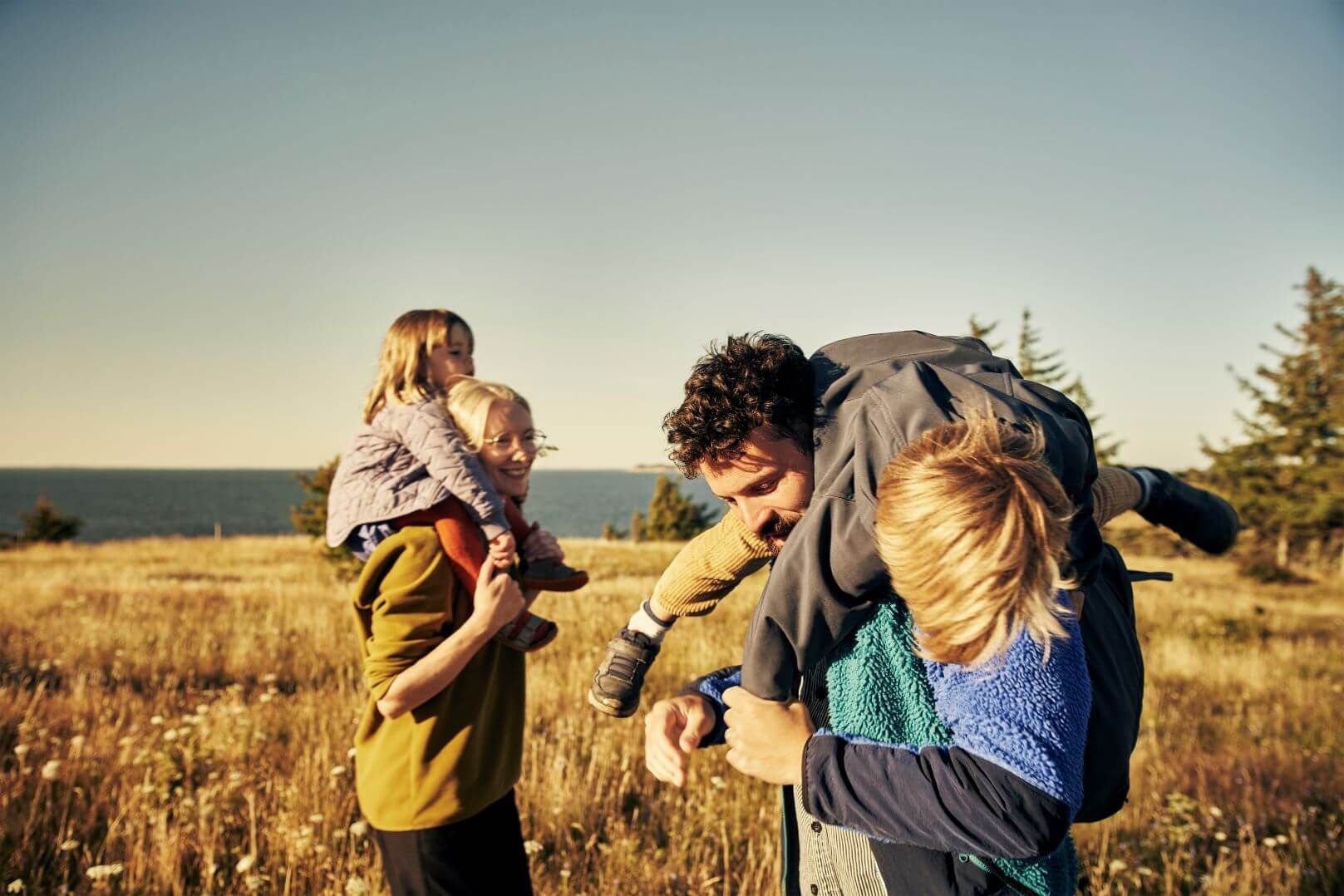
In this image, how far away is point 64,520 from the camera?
114 feet

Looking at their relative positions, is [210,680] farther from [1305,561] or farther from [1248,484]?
[1305,561]

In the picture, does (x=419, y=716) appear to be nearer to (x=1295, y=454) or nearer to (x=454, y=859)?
(x=454, y=859)

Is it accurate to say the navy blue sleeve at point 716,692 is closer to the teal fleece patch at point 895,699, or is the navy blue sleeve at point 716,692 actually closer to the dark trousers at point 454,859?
the teal fleece patch at point 895,699

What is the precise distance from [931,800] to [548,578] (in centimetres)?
Answer: 175

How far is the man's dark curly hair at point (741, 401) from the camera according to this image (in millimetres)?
1837

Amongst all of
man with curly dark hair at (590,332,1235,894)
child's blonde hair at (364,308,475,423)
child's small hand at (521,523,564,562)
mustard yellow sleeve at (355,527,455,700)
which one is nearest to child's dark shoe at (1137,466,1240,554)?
man with curly dark hair at (590,332,1235,894)

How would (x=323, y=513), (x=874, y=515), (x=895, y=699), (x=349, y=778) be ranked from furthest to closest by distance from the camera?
(x=323, y=513), (x=349, y=778), (x=895, y=699), (x=874, y=515)

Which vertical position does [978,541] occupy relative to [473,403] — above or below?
below

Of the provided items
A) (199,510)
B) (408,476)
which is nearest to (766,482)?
(408,476)

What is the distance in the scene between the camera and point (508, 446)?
8.96 feet

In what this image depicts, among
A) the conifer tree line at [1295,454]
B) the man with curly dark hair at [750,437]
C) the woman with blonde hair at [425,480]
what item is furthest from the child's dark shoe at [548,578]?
the conifer tree line at [1295,454]

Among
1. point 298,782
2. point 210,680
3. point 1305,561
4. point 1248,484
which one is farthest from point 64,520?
point 1305,561

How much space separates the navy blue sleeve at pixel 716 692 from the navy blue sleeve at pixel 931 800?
0.49 meters

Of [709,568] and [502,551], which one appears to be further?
[502,551]
